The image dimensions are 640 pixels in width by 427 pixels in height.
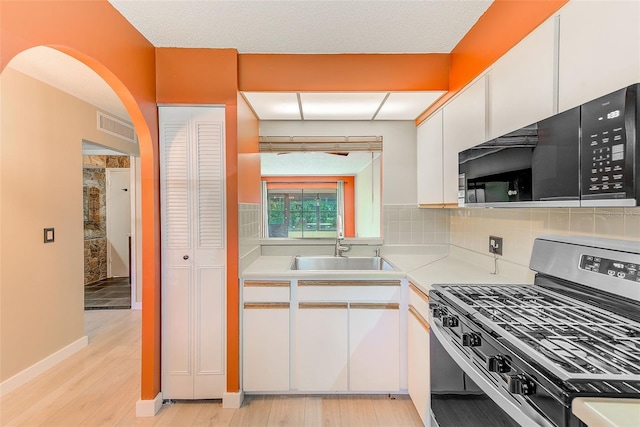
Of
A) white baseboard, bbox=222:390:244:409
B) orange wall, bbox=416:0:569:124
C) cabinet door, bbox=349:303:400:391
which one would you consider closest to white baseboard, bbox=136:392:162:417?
white baseboard, bbox=222:390:244:409

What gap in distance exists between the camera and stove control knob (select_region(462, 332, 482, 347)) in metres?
1.15

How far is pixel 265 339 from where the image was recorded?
2.20 m

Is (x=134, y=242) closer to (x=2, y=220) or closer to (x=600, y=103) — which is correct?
(x=2, y=220)

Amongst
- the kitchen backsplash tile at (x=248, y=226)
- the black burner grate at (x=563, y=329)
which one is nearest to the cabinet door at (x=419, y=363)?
the black burner grate at (x=563, y=329)

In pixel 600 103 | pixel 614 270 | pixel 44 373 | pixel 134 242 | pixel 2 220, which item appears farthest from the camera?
pixel 134 242

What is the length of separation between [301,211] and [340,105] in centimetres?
428

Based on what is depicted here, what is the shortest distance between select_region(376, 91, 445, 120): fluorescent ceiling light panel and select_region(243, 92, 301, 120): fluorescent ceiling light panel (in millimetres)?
702

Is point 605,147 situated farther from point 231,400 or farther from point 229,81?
point 231,400

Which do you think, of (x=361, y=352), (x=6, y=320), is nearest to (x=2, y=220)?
(x=6, y=320)

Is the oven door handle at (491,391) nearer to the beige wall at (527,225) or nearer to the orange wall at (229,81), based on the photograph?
the beige wall at (527,225)

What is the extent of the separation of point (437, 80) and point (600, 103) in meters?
1.47

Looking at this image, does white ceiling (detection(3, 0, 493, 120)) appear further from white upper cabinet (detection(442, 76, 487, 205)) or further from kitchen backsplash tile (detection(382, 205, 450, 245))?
kitchen backsplash tile (detection(382, 205, 450, 245))

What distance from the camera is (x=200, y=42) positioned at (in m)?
2.07

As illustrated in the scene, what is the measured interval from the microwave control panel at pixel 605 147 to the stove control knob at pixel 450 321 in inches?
26.1
